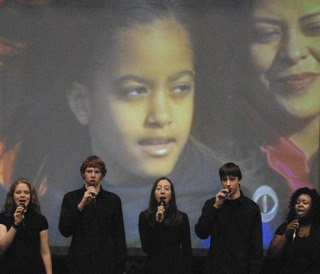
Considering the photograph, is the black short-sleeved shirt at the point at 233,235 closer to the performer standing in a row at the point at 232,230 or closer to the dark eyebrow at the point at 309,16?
the performer standing in a row at the point at 232,230

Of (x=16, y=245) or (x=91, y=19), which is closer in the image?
(x=16, y=245)

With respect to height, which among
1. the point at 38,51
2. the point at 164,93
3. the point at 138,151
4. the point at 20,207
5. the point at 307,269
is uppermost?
the point at 38,51

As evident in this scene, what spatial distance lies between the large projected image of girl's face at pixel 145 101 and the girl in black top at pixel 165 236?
1.04 metres

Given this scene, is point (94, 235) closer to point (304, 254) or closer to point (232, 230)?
point (232, 230)

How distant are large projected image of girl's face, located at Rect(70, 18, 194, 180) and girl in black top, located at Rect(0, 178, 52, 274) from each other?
1.25m

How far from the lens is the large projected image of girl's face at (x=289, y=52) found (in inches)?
247

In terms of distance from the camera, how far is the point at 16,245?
199 inches

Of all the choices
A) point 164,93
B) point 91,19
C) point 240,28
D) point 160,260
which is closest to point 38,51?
point 91,19

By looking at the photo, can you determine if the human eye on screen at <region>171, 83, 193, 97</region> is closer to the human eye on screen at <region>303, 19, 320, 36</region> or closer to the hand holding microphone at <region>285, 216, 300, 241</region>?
the human eye on screen at <region>303, 19, 320, 36</region>

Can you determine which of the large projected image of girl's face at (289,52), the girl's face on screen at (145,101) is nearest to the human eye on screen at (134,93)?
the girl's face on screen at (145,101)

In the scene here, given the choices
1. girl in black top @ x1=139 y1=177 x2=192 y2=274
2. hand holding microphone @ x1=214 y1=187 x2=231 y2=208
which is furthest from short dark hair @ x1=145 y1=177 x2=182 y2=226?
hand holding microphone @ x1=214 y1=187 x2=231 y2=208

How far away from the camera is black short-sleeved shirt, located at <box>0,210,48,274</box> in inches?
199

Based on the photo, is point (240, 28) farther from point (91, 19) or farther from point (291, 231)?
point (291, 231)

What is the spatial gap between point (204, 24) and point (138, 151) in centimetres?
112
